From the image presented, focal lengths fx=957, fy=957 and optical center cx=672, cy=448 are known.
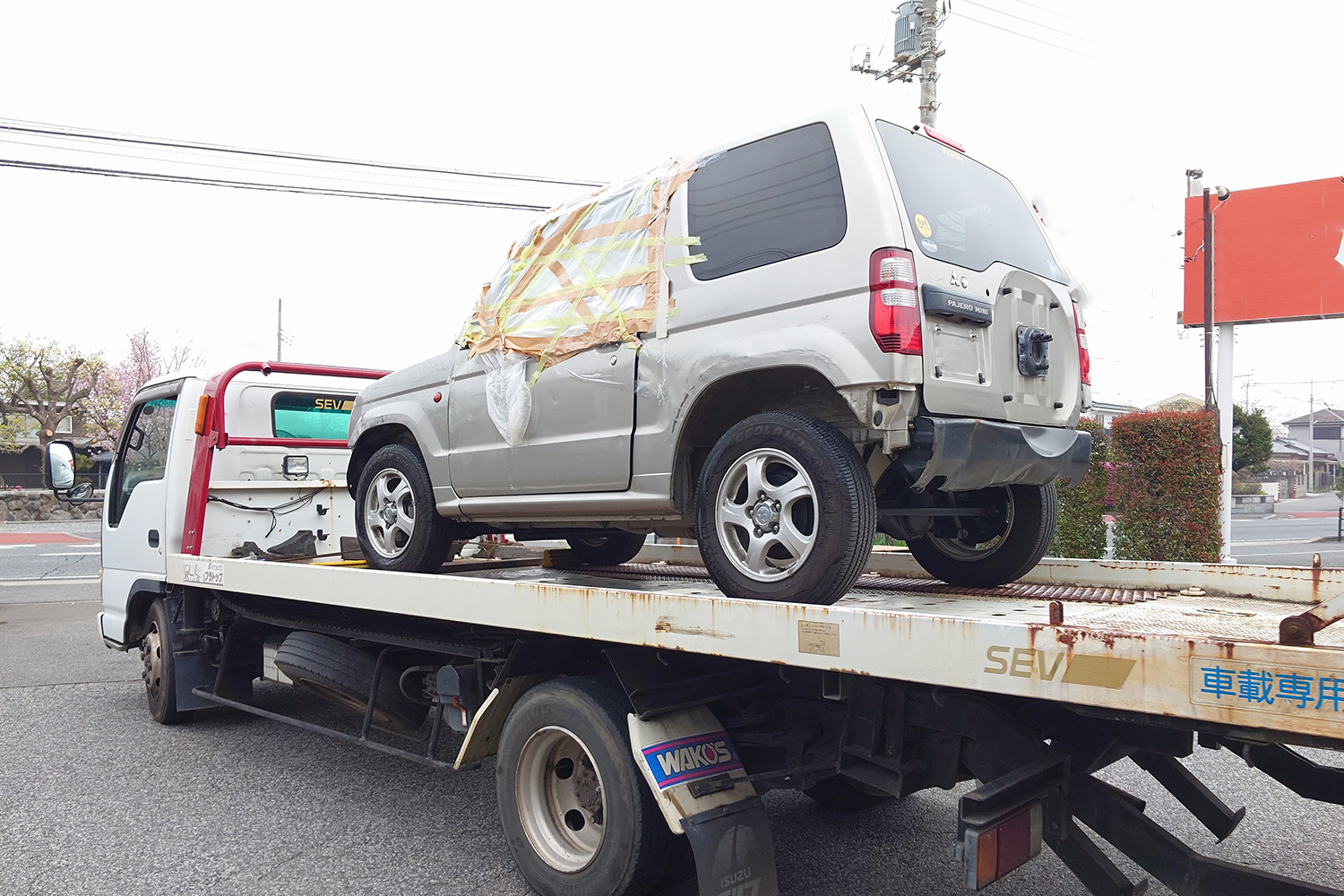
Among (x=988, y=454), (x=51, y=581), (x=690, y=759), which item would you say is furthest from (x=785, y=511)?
(x=51, y=581)

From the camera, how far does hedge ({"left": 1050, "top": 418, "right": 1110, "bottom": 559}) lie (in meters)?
10.6

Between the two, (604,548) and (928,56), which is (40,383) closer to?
(928,56)

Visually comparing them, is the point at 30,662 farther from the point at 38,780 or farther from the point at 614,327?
the point at 614,327

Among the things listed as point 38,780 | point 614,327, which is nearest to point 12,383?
point 38,780

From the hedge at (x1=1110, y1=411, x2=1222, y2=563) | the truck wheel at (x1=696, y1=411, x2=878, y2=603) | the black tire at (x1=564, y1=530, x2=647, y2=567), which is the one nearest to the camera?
the truck wheel at (x1=696, y1=411, x2=878, y2=603)

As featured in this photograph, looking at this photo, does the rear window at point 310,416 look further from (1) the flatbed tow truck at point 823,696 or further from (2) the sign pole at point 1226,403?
(2) the sign pole at point 1226,403

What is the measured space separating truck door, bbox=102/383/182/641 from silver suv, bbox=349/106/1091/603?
2769 mm

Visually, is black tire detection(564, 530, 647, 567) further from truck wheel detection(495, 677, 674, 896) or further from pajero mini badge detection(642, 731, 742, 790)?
pajero mini badge detection(642, 731, 742, 790)

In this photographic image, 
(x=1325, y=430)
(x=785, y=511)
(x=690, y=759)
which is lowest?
(x=690, y=759)

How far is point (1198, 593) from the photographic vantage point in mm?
3809

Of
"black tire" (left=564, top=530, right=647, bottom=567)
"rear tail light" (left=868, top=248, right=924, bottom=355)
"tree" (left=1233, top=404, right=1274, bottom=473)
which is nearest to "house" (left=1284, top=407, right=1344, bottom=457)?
"tree" (left=1233, top=404, right=1274, bottom=473)

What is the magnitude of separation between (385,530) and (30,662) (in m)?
5.62

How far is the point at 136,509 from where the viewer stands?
668 centimetres

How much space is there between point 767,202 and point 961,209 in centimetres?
75
